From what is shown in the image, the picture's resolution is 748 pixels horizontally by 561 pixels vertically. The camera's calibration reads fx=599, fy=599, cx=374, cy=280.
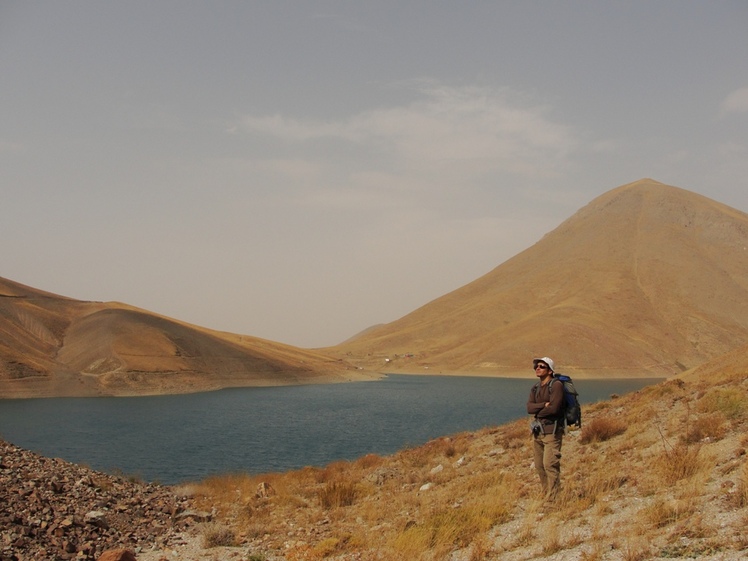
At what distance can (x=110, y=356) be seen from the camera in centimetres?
8556

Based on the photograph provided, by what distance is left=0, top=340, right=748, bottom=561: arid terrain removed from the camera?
25.7 feet

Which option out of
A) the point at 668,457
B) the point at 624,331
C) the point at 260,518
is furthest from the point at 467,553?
the point at 624,331

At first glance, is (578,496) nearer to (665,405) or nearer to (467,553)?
(467,553)

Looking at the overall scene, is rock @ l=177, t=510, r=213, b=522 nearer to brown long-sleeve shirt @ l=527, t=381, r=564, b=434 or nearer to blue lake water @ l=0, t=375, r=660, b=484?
brown long-sleeve shirt @ l=527, t=381, r=564, b=434

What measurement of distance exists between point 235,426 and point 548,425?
39.9m

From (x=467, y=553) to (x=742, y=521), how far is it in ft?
11.4

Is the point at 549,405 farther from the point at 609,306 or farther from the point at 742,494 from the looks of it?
the point at 609,306

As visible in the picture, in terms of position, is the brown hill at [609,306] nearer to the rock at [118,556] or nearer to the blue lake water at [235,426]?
the blue lake water at [235,426]

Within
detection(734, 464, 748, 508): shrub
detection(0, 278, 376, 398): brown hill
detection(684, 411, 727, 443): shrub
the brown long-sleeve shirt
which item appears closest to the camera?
detection(734, 464, 748, 508): shrub

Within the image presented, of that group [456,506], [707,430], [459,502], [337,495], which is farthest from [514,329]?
[456,506]

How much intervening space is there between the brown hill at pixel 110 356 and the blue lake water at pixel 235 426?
19.0 ft

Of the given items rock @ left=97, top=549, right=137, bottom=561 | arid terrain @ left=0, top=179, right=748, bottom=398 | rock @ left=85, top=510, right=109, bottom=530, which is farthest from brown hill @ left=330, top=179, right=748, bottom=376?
rock @ left=97, top=549, right=137, bottom=561

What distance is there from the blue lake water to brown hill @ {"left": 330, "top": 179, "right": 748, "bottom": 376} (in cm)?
5029

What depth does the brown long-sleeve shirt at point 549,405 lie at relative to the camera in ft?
32.3
